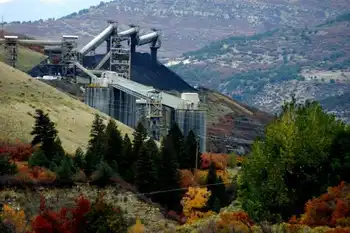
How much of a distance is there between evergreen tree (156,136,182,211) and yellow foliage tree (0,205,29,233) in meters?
8.90

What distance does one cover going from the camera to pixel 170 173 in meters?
39.0

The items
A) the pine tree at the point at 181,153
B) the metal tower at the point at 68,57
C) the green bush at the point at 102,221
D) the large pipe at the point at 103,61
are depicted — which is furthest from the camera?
the large pipe at the point at 103,61

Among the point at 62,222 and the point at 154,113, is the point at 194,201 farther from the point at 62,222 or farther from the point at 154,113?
the point at 154,113

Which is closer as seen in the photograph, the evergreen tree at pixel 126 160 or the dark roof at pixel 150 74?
the evergreen tree at pixel 126 160

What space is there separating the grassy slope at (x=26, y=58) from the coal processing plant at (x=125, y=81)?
165 cm

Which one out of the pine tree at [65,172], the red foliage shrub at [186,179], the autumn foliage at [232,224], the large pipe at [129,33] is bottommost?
the red foliage shrub at [186,179]

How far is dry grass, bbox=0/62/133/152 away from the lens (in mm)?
42812

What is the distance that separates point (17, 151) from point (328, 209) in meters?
14.6

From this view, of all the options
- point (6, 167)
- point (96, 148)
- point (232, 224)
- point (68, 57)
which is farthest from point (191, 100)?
point (232, 224)

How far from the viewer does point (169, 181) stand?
39.0 m

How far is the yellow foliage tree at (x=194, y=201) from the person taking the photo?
3691 cm

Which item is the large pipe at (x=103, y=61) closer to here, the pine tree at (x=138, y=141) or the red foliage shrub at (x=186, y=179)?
the pine tree at (x=138, y=141)

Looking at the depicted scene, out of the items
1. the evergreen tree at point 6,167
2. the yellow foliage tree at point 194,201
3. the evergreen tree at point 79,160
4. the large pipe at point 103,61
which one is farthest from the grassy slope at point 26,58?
the evergreen tree at point 6,167

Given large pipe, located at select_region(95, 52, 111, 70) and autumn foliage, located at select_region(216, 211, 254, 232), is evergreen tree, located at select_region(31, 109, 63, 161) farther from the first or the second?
large pipe, located at select_region(95, 52, 111, 70)
